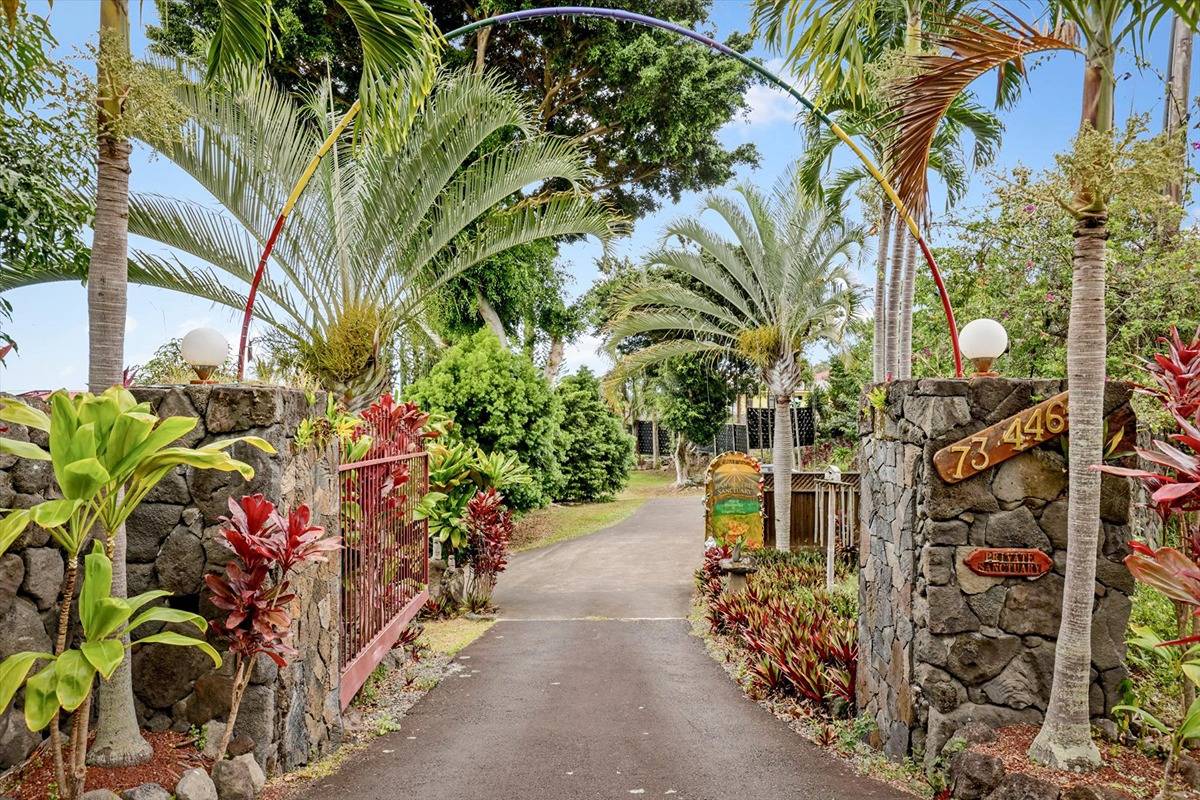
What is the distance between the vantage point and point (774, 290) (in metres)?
11.2

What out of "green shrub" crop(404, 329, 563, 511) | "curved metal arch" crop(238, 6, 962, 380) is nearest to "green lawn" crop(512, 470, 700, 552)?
"green shrub" crop(404, 329, 563, 511)

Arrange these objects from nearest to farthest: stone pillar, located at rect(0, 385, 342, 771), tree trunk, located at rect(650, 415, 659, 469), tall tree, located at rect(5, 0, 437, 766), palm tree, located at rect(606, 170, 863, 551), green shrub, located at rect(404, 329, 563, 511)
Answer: tall tree, located at rect(5, 0, 437, 766) < stone pillar, located at rect(0, 385, 342, 771) < palm tree, located at rect(606, 170, 863, 551) < green shrub, located at rect(404, 329, 563, 511) < tree trunk, located at rect(650, 415, 659, 469)

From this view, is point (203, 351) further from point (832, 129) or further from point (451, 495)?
point (451, 495)

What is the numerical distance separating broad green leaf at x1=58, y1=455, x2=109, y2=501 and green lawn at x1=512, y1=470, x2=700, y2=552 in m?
12.2

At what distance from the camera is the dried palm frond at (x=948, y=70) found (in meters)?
4.02

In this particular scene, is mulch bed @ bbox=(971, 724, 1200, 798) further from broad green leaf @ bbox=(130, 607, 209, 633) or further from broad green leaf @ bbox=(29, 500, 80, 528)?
broad green leaf @ bbox=(29, 500, 80, 528)

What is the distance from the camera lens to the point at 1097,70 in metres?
3.86

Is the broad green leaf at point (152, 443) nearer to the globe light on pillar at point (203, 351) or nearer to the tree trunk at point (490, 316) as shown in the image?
the globe light on pillar at point (203, 351)

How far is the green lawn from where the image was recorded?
16094mm

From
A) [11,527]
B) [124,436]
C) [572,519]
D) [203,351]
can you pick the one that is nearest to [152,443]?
[124,436]

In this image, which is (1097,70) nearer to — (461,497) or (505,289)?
(461,497)

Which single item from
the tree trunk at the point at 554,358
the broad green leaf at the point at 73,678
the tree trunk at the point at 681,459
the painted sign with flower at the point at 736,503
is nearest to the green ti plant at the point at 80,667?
the broad green leaf at the point at 73,678

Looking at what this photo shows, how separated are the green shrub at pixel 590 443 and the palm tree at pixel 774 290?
8.59 m

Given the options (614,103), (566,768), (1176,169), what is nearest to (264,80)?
(566,768)
